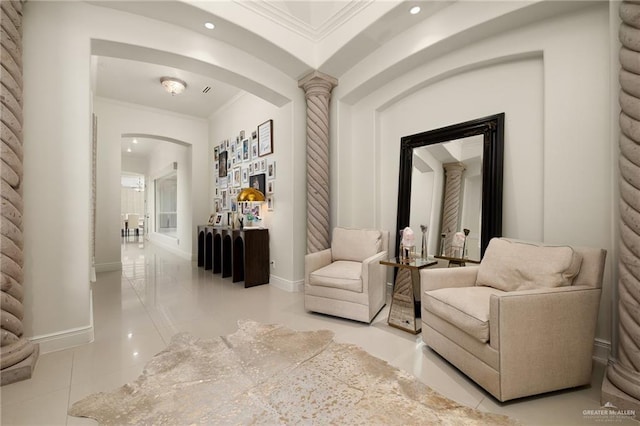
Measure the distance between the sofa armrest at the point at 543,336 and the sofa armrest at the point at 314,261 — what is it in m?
1.78

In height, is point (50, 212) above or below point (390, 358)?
above

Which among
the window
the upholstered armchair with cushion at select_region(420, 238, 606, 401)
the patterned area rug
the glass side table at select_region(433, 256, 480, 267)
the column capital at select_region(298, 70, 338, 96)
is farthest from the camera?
the window

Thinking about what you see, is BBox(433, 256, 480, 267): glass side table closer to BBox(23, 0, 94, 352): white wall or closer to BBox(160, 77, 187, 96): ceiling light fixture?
BBox(23, 0, 94, 352): white wall

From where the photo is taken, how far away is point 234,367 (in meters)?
1.90

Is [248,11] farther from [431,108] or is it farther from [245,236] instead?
[245,236]

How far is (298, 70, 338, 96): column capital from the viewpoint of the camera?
3.70m

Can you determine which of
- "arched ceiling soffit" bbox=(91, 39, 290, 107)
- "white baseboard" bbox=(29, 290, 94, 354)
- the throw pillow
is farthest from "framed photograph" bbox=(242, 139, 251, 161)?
the throw pillow

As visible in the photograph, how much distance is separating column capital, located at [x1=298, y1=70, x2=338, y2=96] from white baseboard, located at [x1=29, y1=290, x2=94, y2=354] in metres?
3.58

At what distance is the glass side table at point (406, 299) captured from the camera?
2.51 meters

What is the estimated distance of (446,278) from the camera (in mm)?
2199

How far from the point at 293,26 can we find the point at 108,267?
5.32 meters

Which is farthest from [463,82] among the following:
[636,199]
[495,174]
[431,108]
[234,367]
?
[234,367]

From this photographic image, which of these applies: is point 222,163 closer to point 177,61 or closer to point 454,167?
point 177,61

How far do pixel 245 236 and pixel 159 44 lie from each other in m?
2.48
